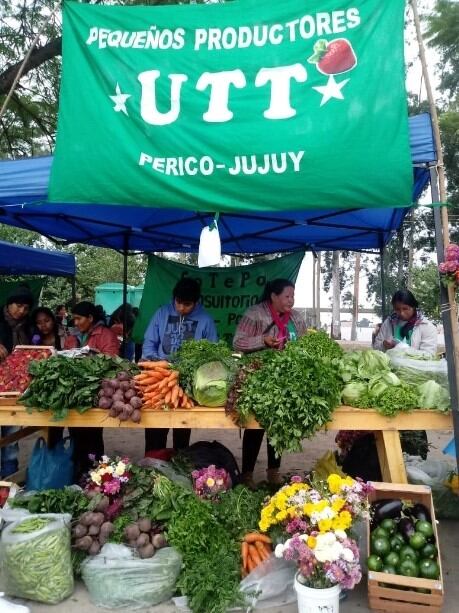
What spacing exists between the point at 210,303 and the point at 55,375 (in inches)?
155

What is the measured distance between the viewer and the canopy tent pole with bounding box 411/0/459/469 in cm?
311

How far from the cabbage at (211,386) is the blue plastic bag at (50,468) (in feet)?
5.03

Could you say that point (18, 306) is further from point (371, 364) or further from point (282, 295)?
point (371, 364)

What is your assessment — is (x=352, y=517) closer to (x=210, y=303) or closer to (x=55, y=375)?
(x=55, y=375)

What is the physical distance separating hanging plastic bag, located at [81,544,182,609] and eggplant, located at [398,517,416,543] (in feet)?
4.59

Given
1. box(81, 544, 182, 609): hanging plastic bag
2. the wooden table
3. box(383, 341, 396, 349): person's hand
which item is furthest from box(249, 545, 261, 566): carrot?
box(383, 341, 396, 349): person's hand

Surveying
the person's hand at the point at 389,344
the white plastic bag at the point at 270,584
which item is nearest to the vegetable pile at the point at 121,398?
the white plastic bag at the point at 270,584

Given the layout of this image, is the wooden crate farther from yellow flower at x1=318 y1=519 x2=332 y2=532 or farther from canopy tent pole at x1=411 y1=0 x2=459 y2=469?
canopy tent pole at x1=411 y1=0 x2=459 y2=469

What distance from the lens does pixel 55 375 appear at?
11.1 ft

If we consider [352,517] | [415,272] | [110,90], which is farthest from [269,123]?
[415,272]

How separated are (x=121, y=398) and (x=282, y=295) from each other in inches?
74.0

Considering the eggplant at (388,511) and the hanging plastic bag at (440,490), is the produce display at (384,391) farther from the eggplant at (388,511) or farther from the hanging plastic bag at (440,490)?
the hanging plastic bag at (440,490)

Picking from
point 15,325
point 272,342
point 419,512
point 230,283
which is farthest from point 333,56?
point 230,283

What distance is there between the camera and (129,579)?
294 cm
